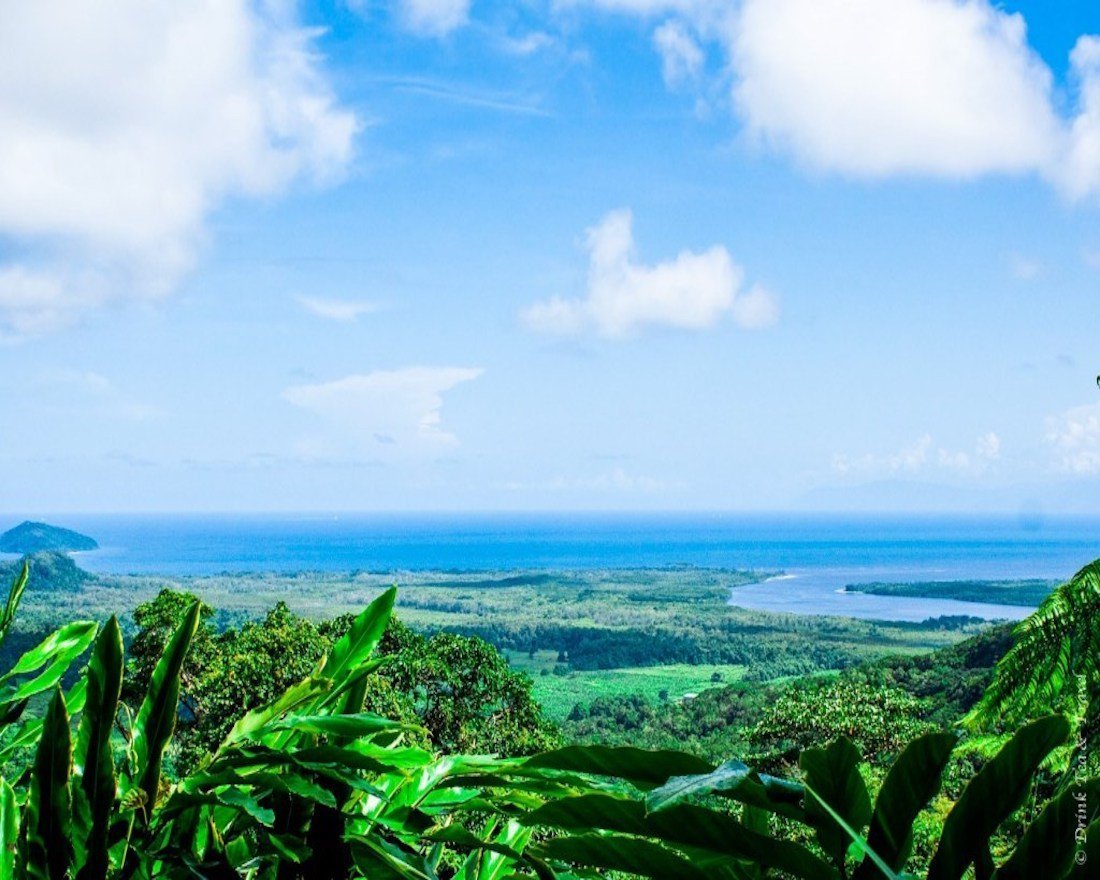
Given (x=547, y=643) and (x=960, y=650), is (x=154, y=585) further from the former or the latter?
(x=960, y=650)

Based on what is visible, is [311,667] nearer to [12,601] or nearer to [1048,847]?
[12,601]

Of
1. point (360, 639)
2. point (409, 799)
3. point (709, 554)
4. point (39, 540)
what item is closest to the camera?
point (409, 799)

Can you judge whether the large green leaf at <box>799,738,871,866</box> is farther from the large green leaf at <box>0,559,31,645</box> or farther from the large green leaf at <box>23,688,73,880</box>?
the large green leaf at <box>0,559,31,645</box>

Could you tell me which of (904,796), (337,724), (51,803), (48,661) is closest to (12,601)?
(48,661)

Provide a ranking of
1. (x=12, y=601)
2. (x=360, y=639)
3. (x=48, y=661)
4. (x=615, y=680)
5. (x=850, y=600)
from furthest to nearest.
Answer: (x=850, y=600) → (x=615, y=680) → (x=48, y=661) → (x=12, y=601) → (x=360, y=639)

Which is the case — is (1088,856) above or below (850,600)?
above

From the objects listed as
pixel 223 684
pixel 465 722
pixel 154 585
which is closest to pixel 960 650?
pixel 465 722

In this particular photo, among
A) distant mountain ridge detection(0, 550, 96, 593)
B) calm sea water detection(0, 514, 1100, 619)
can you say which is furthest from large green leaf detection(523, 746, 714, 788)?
calm sea water detection(0, 514, 1100, 619)
